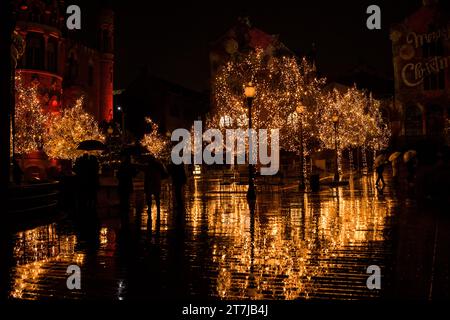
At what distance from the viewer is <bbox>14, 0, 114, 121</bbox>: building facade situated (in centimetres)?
3821

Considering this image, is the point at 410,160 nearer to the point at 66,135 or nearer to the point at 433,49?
the point at 66,135

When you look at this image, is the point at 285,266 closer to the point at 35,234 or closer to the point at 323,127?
the point at 35,234

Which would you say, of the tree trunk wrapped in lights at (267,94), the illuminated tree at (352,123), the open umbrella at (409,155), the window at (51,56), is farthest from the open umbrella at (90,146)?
the illuminated tree at (352,123)

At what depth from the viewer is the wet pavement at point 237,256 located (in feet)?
20.9

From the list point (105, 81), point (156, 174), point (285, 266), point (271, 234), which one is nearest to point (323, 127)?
point (105, 81)

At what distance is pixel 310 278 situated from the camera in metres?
6.91

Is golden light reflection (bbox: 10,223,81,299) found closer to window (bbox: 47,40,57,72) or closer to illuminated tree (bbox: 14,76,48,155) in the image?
illuminated tree (bbox: 14,76,48,155)

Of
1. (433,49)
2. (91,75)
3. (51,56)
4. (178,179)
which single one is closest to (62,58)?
(51,56)

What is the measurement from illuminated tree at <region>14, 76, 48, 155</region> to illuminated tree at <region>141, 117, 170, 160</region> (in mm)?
13575

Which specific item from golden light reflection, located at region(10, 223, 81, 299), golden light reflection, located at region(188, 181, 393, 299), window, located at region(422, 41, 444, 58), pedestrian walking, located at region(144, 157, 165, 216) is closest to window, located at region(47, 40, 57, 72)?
golden light reflection, located at region(188, 181, 393, 299)

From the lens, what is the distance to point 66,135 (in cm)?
3825

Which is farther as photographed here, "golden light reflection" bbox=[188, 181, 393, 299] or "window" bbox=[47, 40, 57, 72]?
"window" bbox=[47, 40, 57, 72]

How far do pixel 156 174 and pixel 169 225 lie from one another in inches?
95.2

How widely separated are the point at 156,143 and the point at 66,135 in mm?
13654
